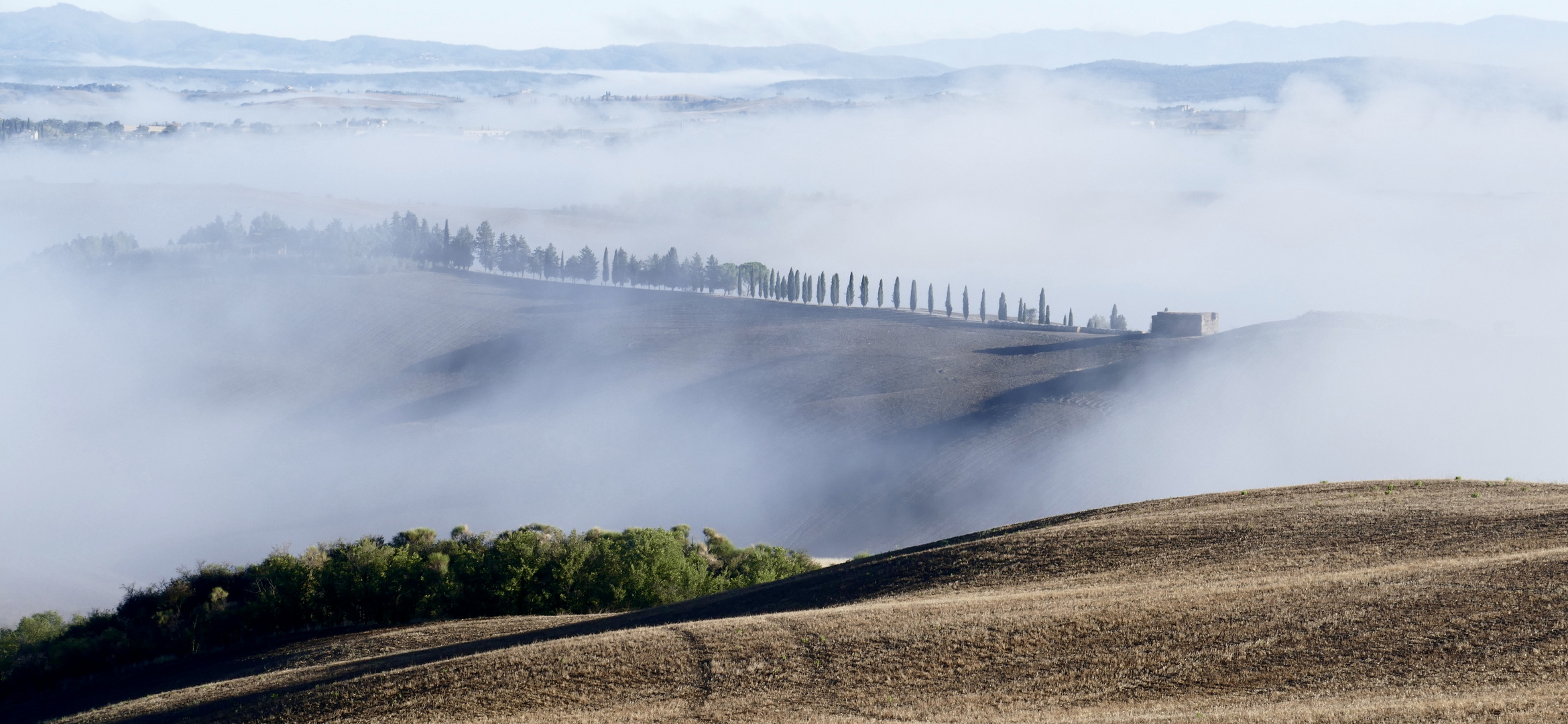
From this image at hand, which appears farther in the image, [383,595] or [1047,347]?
[1047,347]

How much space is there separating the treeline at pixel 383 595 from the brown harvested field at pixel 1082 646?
1393 centimetres

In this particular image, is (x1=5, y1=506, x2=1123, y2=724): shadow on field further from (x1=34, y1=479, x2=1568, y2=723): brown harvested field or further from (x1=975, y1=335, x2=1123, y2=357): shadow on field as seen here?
(x1=975, y1=335, x2=1123, y2=357): shadow on field

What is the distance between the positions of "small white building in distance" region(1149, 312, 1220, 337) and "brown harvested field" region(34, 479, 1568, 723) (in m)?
137

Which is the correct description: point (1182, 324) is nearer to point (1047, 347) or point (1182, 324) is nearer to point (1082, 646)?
point (1047, 347)

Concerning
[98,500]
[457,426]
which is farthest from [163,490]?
[457,426]

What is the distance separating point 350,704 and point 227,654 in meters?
26.7

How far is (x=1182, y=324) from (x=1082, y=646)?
161 metres

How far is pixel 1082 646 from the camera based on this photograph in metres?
37.6

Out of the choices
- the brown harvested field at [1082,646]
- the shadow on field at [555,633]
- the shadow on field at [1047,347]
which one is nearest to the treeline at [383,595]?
the shadow on field at [555,633]

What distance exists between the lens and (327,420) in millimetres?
195750

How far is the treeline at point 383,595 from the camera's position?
68.0 meters

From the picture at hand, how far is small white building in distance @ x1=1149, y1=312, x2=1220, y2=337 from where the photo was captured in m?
188

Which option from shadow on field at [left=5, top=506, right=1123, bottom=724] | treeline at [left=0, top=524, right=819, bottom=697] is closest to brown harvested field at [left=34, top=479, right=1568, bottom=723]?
shadow on field at [left=5, top=506, right=1123, bottom=724]

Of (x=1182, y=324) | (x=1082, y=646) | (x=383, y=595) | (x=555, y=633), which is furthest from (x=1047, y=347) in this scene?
(x=1082, y=646)
